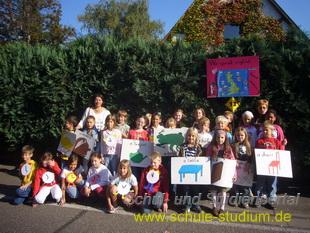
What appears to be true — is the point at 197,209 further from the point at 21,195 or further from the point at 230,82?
the point at 21,195

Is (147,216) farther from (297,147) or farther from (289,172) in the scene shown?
(297,147)

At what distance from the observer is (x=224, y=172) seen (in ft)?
13.1

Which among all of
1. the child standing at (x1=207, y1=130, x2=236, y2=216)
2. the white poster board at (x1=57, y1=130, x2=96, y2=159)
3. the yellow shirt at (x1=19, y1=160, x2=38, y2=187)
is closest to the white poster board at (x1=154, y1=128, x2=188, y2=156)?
the child standing at (x1=207, y1=130, x2=236, y2=216)

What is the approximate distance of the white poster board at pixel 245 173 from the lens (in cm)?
432

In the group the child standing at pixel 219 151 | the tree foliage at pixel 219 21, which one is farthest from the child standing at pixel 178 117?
the tree foliage at pixel 219 21

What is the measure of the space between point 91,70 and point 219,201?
12.7 ft

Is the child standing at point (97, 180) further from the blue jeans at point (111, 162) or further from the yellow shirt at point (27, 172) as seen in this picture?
the yellow shirt at point (27, 172)

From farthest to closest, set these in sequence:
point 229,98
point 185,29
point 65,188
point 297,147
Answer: point 185,29
point 229,98
point 297,147
point 65,188

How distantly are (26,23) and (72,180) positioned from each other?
89.1 ft

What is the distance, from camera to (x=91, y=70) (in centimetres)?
584

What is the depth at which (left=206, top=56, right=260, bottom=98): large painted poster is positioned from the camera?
16.8ft

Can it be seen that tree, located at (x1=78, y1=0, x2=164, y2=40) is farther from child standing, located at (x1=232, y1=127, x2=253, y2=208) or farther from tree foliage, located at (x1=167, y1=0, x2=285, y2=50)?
child standing, located at (x1=232, y1=127, x2=253, y2=208)

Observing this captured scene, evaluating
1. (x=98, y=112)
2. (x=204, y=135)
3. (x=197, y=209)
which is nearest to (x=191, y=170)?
(x=197, y=209)

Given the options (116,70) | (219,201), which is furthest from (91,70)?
(219,201)
